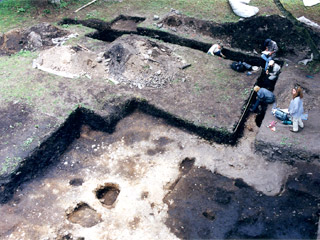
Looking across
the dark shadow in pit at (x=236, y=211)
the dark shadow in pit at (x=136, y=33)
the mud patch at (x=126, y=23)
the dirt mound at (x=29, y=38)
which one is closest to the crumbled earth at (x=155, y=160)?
the dark shadow in pit at (x=236, y=211)

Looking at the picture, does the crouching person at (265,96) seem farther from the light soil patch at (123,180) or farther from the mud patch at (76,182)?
the mud patch at (76,182)

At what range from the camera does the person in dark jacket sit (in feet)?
30.9

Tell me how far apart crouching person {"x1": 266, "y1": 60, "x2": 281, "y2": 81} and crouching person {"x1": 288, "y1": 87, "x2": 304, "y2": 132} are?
229 centimetres

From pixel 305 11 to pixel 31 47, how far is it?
35.0 feet

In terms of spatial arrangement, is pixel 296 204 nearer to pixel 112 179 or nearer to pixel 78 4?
pixel 112 179

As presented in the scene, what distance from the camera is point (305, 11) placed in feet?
38.0

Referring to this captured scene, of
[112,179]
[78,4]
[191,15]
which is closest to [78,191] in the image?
[112,179]

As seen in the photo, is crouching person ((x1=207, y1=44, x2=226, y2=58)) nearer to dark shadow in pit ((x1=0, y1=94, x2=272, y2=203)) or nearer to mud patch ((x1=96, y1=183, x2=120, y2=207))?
dark shadow in pit ((x1=0, y1=94, x2=272, y2=203))

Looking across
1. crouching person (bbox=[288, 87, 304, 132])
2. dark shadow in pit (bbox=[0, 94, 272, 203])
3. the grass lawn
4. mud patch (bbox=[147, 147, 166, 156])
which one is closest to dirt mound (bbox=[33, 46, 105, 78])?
dark shadow in pit (bbox=[0, 94, 272, 203])

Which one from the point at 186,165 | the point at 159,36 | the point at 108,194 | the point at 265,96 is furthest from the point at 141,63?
the point at 108,194

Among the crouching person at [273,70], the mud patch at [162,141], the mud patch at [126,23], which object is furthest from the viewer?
the mud patch at [126,23]

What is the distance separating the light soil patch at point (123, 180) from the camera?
6.00m

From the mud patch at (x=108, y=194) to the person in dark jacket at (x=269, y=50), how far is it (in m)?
6.27

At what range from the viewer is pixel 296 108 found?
655 cm
